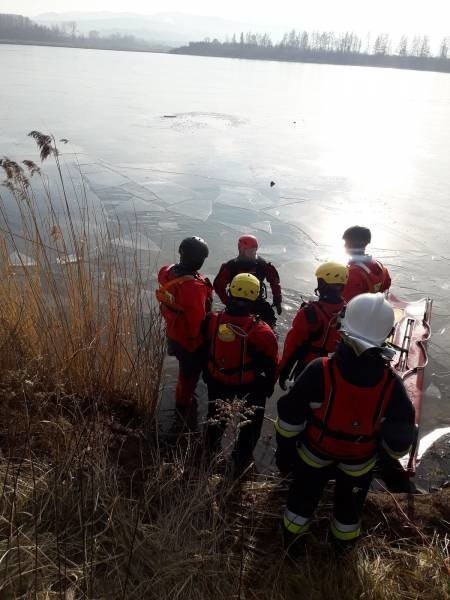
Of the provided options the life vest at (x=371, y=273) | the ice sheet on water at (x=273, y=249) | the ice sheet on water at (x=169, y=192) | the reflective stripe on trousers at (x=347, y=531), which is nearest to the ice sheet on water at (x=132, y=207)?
the ice sheet on water at (x=169, y=192)

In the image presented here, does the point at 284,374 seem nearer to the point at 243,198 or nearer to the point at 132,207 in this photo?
the point at 132,207

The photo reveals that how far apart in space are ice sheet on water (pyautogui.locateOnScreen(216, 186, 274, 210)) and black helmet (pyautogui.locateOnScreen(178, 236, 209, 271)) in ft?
18.3

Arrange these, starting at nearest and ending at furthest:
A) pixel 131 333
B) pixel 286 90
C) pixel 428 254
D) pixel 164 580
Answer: pixel 164 580 < pixel 131 333 < pixel 428 254 < pixel 286 90

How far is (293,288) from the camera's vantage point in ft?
18.6

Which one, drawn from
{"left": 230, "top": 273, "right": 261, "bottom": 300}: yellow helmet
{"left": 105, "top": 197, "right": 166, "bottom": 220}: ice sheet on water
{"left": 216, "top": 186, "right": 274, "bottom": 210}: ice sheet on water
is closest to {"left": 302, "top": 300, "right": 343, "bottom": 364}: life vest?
{"left": 230, "top": 273, "right": 261, "bottom": 300}: yellow helmet

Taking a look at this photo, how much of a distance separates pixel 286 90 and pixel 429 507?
92.6ft

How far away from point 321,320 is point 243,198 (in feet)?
20.7

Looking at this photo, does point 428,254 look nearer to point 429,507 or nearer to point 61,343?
point 429,507

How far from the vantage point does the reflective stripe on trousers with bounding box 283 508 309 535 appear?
205 centimetres

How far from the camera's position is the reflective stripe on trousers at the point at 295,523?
2.05 metres

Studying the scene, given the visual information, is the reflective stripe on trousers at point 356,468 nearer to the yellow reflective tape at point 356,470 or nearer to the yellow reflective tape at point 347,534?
the yellow reflective tape at point 356,470

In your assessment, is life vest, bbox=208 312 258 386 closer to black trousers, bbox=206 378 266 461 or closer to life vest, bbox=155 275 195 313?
black trousers, bbox=206 378 266 461

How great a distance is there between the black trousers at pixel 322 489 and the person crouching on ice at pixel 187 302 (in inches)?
44.0

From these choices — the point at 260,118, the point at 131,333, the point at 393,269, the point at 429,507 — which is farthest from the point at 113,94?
the point at 429,507
